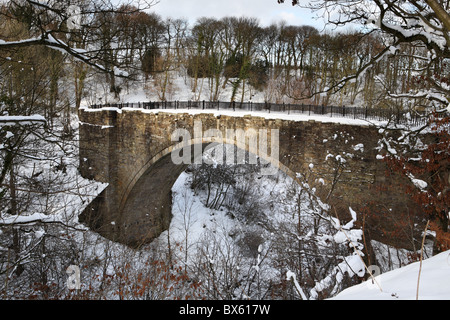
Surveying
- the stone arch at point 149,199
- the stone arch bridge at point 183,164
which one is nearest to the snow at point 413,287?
the stone arch bridge at point 183,164

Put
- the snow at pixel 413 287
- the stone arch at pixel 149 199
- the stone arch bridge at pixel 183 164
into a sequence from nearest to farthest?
the snow at pixel 413 287 → the stone arch bridge at pixel 183 164 → the stone arch at pixel 149 199

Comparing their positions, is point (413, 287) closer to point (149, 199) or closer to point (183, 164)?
point (183, 164)

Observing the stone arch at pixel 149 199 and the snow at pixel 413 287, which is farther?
the stone arch at pixel 149 199

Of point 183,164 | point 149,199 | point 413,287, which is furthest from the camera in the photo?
point 149,199

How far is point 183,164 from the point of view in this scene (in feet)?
48.3

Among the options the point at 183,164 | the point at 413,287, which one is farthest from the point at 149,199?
the point at 413,287

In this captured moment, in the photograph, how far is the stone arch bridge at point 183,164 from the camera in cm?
791

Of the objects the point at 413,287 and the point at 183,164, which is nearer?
the point at 413,287

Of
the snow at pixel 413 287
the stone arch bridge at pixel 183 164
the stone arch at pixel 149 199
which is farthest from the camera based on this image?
the stone arch at pixel 149 199

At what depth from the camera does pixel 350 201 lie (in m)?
8.22

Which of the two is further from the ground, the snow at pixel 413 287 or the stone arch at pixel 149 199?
the snow at pixel 413 287

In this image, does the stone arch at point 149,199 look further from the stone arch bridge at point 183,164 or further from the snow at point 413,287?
the snow at point 413,287
